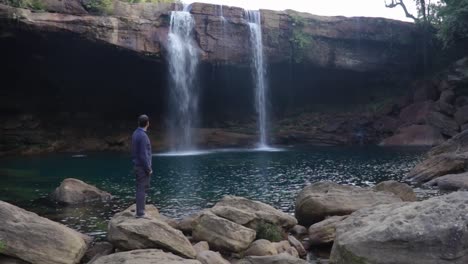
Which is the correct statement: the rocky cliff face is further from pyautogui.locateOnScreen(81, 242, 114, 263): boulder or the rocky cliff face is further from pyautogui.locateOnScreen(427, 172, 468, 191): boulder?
pyautogui.locateOnScreen(81, 242, 114, 263): boulder

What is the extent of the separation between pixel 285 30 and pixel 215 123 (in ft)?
32.0

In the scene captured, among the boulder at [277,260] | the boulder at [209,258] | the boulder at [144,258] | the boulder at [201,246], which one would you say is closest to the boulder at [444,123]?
the boulder at [201,246]

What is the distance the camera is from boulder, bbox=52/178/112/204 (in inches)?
655

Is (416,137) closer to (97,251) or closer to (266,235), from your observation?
(266,235)

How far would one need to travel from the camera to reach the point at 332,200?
13.3m

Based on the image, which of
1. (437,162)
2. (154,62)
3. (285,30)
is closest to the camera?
(437,162)

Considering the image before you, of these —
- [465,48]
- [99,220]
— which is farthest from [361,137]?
[99,220]

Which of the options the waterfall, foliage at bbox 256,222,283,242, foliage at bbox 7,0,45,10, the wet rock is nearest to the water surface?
the wet rock

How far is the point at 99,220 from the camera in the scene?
14094 millimetres

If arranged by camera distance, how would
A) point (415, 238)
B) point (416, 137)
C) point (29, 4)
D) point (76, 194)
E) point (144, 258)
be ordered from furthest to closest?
point (416, 137) < point (29, 4) < point (76, 194) < point (144, 258) < point (415, 238)

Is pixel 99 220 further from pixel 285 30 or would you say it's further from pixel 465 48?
pixel 465 48

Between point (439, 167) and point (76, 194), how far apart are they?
1435cm

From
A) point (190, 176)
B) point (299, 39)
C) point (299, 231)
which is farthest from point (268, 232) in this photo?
point (299, 39)

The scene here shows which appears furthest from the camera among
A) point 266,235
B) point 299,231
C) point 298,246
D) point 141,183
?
point 299,231
